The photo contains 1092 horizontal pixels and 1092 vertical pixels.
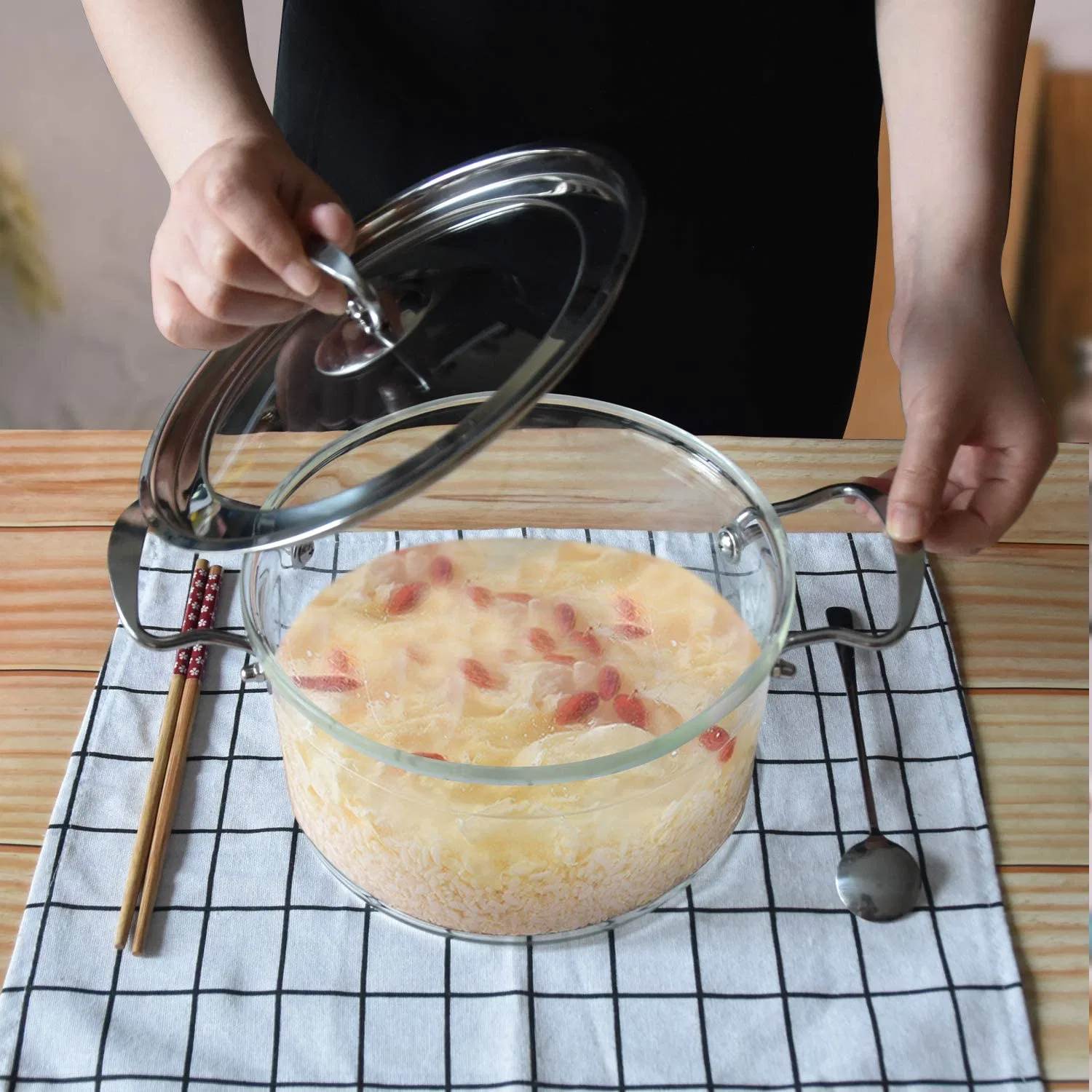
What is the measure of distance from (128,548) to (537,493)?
0.36 metres

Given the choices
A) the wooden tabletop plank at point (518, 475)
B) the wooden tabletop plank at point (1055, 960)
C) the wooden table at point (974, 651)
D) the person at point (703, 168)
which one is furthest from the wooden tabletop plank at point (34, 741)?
the wooden tabletop plank at point (1055, 960)

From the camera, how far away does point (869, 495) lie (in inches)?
28.9

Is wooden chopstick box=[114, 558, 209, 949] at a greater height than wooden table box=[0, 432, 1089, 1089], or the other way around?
wooden chopstick box=[114, 558, 209, 949]

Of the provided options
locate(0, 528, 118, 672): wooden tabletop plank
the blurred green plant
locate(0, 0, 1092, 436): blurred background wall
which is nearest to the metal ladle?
locate(0, 528, 118, 672): wooden tabletop plank

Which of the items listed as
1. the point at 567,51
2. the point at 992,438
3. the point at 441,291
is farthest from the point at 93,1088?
the point at 567,51

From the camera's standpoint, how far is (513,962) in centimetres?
69

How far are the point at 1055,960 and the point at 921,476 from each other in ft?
1.00

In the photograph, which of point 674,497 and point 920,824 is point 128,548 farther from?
point 920,824

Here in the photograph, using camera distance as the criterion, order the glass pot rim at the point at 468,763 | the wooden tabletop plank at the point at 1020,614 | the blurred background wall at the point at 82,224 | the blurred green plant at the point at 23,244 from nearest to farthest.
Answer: the glass pot rim at the point at 468,763 → the wooden tabletop plank at the point at 1020,614 → the blurred background wall at the point at 82,224 → the blurred green plant at the point at 23,244

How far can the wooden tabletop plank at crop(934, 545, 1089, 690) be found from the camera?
2.80 ft

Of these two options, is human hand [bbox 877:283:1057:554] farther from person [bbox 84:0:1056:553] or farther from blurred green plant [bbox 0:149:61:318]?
blurred green plant [bbox 0:149:61:318]

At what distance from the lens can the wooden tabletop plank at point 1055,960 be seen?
66cm

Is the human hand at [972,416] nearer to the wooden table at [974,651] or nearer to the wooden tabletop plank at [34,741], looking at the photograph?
the wooden table at [974,651]

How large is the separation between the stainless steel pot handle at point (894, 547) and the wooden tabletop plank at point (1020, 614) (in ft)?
0.61
